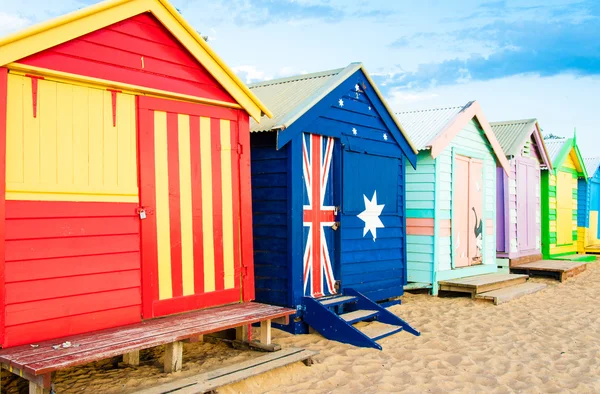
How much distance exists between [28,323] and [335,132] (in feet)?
15.5

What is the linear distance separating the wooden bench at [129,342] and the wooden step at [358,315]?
1.23 metres

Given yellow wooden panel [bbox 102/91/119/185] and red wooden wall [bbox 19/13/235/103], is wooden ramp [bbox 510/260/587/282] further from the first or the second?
yellow wooden panel [bbox 102/91/119/185]

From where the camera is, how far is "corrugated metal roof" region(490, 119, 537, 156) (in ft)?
44.1

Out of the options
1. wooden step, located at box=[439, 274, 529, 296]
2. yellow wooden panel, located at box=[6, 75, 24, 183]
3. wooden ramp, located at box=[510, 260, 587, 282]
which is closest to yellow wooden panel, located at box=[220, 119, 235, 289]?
yellow wooden panel, located at box=[6, 75, 24, 183]

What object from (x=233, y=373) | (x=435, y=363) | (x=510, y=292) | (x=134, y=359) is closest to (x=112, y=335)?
(x=134, y=359)

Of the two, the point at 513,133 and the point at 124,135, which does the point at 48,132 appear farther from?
the point at 513,133

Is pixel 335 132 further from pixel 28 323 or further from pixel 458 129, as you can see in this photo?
pixel 28 323

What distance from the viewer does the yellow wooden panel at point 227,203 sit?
612cm

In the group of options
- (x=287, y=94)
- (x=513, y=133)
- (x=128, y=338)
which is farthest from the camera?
(x=513, y=133)

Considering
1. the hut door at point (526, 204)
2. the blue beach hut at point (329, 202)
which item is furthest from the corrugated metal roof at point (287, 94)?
the hut door at point (526, 204)

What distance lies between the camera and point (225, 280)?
611 centimetres

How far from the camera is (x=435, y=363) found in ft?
20.0

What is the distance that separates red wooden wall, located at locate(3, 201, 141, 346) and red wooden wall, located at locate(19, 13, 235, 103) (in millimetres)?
1182

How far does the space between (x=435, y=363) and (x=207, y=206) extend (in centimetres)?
297
